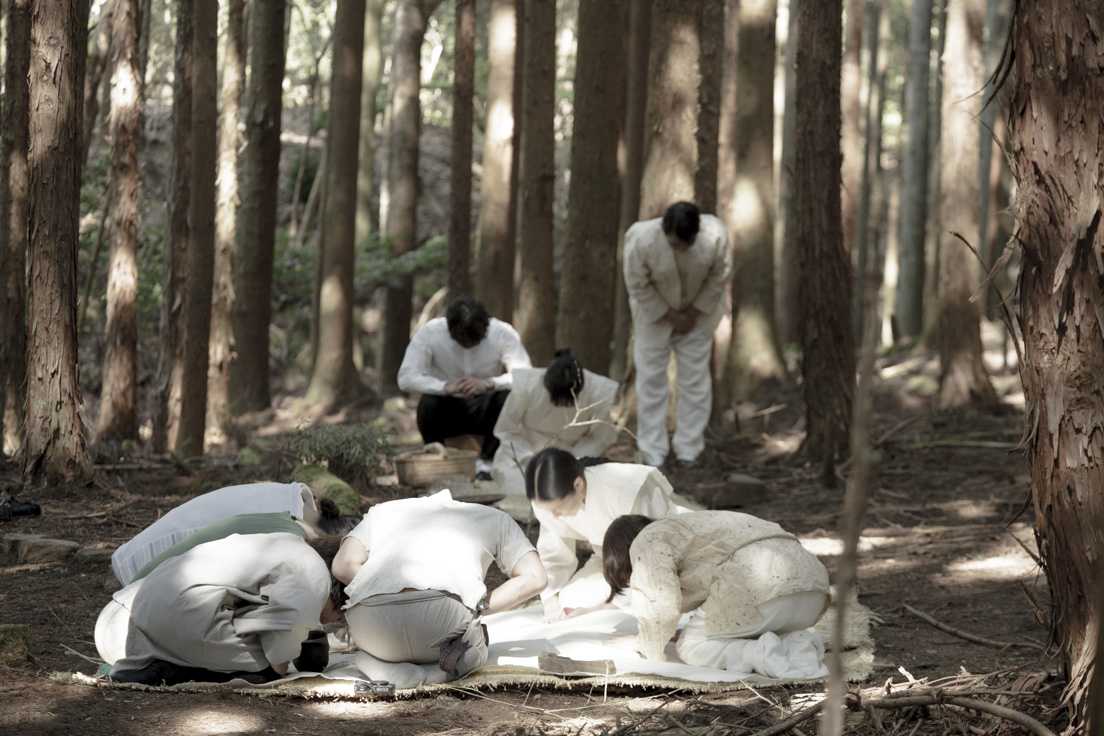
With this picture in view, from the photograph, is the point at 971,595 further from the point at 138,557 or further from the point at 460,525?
the point at 138,557

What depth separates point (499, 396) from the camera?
707cm

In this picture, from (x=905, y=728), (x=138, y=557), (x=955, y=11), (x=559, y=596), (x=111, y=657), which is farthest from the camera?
(x=955, y=11)

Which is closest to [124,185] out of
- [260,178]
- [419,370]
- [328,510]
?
[419,370]

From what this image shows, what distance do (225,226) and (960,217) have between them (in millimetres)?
6983

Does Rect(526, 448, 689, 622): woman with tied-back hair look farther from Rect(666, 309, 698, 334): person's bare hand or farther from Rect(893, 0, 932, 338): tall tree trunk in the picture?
Rect(893, 0, 932, 338): tall tree trunk

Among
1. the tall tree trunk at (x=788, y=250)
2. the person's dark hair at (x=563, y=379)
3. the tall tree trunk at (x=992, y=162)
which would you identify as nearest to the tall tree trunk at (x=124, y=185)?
the person's dark hair at (x=563, y=379)

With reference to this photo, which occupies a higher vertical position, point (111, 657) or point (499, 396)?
point (499, 396)

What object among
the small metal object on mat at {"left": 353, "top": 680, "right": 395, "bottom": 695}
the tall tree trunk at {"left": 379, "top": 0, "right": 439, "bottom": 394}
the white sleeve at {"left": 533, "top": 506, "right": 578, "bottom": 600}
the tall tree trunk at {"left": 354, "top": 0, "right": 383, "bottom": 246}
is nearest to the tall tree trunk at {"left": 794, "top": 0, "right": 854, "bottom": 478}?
the white sleeve at {"left": 533, "top": 506, "right": 578, "bottom": 600}

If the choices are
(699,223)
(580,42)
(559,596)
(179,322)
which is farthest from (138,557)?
(580,42)

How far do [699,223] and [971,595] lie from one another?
10.00 feet

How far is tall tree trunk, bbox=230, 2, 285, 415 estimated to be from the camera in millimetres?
11492

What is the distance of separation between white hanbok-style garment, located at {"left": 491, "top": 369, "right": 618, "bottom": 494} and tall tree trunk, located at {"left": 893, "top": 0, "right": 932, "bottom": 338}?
36.0 feet

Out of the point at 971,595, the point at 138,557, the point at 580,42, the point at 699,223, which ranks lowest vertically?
the point at 971,595

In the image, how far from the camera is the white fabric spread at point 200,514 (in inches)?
147
